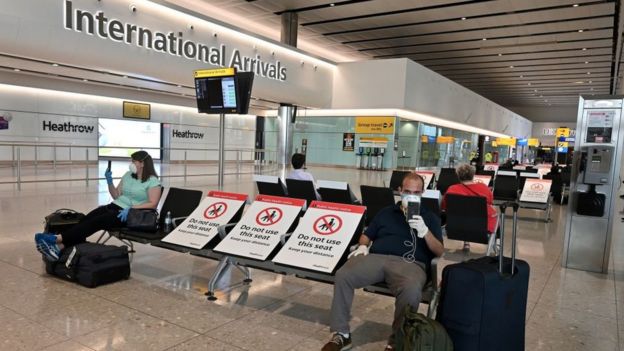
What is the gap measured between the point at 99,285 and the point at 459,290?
2930 mm

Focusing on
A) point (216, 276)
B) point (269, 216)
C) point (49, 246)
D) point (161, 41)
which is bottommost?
point (216, 276)

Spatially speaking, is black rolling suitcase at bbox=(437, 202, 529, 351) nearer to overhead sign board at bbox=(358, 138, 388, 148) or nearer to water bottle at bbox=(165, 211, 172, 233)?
water bottle at bbox=(165, 211, 172, 233)

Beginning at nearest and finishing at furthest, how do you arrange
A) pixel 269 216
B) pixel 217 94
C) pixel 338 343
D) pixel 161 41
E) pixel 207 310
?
pixel 338 343, pixel 207 310, pixel 269 216, pixel 217 94, pixel 161 41

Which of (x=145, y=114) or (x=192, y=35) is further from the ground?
(x=192, y=35)

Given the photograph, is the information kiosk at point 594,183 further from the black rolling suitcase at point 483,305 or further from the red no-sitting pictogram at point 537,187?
the red no-sitting pictogram at point 537,187

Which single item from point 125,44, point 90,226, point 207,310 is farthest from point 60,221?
point 125,44

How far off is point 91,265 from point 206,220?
3.32 ft

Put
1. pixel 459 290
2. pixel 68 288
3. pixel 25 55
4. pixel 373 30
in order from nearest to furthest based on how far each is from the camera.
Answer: pixel 459 290
pixel 68 288
pixel 25 55
pixel 373 30

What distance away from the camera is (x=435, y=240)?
9.44 ft

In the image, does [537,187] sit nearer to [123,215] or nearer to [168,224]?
[168,224]

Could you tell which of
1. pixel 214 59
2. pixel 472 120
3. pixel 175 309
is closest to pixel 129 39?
pixel 214 59

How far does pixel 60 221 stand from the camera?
169 inches

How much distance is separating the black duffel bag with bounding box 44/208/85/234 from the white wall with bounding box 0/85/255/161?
10437 millimetres

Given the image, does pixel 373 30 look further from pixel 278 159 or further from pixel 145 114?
pixel 145 114
